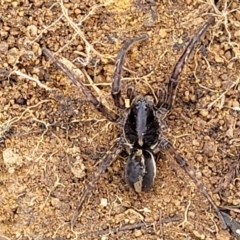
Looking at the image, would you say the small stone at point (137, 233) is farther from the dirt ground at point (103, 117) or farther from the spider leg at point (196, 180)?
the spider leg at point (196, 180)

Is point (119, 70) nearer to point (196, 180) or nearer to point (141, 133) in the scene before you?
point (141, 133)

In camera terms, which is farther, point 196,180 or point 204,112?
point 204,112

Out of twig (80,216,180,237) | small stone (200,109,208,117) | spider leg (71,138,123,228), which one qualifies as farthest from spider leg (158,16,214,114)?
twig (80,216,180,237)

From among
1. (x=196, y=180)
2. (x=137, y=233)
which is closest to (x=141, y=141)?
(x=196, y=180)

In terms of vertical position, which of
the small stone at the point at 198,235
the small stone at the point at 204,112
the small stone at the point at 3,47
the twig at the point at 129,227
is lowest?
the small stone at the point at 198,235

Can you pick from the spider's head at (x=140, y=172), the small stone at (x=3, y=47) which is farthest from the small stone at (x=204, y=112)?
the small stone at (x=3, y=47)

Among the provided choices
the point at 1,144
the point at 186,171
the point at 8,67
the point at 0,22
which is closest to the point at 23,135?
the point at 1,144

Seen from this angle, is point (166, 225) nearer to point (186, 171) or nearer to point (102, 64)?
point (186, 171)
